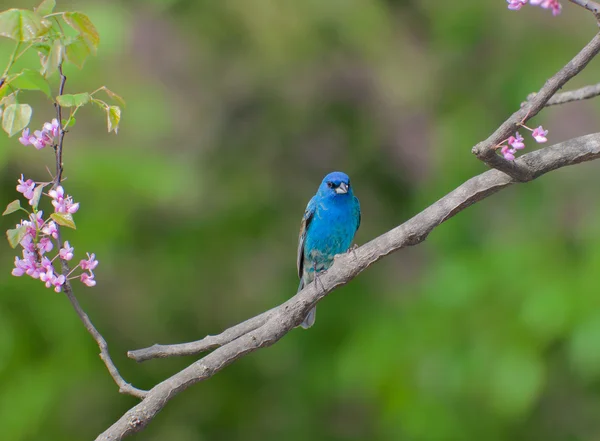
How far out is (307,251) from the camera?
5629 mm

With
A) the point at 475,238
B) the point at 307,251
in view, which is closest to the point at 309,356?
the point at 475,238

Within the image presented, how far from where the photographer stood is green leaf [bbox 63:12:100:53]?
246 centimetres

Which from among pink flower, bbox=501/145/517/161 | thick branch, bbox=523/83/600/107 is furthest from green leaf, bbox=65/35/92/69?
thick branch, bbox=523/83/600/107

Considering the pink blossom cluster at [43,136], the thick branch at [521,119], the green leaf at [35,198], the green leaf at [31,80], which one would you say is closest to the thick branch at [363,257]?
the thick branch at [521,119]

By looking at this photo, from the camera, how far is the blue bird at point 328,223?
546 centimetres

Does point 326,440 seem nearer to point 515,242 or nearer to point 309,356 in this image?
point 309,356

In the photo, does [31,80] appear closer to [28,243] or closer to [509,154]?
[28,243]

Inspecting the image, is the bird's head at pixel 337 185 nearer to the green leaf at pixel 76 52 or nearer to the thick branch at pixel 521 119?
the thick branch at pixel 521 119

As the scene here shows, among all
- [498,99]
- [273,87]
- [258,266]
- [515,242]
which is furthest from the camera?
[258,266]

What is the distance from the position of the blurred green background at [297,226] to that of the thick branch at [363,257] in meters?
2.85

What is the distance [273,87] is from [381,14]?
1.30 metres

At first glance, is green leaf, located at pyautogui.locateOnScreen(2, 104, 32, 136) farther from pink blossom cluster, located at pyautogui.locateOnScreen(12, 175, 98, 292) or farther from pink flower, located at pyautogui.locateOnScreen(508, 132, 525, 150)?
pink flower, located at pyautogui.locateOnScreen(508, 132, 525, 150)

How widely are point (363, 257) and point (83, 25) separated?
1.24 m

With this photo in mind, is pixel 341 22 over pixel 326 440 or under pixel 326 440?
over
